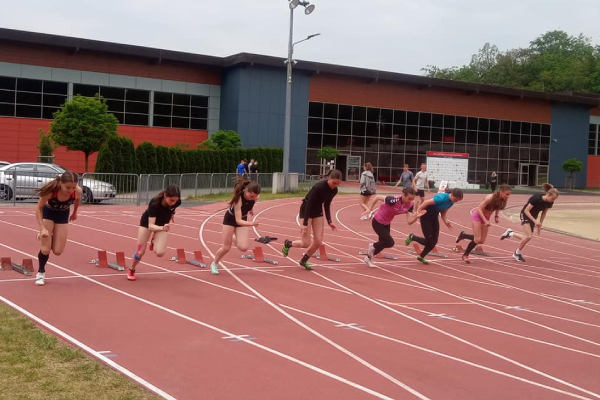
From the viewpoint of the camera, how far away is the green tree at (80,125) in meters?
36.7

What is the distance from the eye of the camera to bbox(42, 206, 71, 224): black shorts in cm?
1027

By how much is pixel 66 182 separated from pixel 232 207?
3.04 metres

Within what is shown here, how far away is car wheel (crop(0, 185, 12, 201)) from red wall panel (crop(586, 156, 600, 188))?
54220mm

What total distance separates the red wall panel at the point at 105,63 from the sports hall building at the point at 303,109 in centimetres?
6

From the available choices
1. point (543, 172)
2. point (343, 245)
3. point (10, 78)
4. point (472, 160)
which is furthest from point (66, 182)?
point (543, 172)

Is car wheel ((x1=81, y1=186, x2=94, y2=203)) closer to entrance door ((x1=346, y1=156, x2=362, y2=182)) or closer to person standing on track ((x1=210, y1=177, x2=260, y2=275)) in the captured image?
person standing on track ((x1=210, y1=177, x2=260, y2=275))

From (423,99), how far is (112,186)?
34864 millimetres

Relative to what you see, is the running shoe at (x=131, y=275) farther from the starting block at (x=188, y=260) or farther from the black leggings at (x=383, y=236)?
the black leggings at (x=383, y=236)

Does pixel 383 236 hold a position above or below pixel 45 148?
below

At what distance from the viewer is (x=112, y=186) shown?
26.2 meters

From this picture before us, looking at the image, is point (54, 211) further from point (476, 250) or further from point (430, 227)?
point (476, 250)

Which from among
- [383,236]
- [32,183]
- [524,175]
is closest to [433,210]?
[383,236]

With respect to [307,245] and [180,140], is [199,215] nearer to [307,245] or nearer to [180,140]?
[307,245]

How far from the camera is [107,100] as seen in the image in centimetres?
4578
